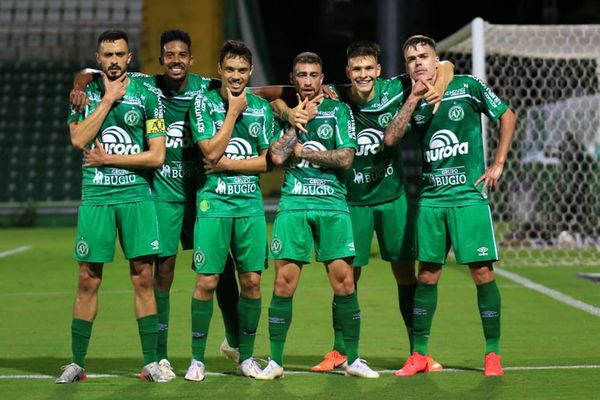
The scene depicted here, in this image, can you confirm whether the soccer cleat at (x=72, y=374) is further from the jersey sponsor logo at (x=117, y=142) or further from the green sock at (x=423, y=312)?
the green sock at (x=423, y=312)

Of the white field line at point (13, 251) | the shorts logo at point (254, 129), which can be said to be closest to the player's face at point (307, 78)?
the shorts logo at point (254, 129)

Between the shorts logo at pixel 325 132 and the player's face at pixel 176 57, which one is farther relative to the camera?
the player's face at pixel 176 57

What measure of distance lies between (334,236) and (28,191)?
17231 mm

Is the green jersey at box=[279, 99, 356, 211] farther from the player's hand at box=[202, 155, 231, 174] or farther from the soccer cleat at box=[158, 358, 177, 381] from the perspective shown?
the soccer cleat at box=[158, 358, 177, 381]

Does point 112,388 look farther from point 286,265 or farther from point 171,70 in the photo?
point 171,70

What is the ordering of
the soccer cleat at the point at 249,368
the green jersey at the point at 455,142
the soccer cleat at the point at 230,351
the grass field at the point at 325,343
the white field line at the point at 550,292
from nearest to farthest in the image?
the grass field at the point at 325,343 → the soccer cleat at the point at 249,368 → the green jersey at the point at 455,142 → the soccer cleat at the point at 230,351 → the white field line at the point at 550,292

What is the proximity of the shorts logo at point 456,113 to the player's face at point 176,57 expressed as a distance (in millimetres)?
1361

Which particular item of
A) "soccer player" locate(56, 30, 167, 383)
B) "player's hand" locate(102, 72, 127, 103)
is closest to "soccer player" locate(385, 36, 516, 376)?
"soccer player" locate(56, 30, 167, 383)

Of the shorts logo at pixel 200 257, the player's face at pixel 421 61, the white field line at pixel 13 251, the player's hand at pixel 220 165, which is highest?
the player's face at pixel 421 61

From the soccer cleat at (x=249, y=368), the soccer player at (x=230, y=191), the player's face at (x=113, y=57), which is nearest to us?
the player's face at (x=113, y=57)

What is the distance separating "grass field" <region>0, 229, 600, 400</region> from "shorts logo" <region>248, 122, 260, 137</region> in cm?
121

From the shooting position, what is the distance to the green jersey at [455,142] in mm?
6137

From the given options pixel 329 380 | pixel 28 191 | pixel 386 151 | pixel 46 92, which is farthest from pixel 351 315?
pixel 46 92

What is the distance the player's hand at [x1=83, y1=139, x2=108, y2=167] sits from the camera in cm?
580
